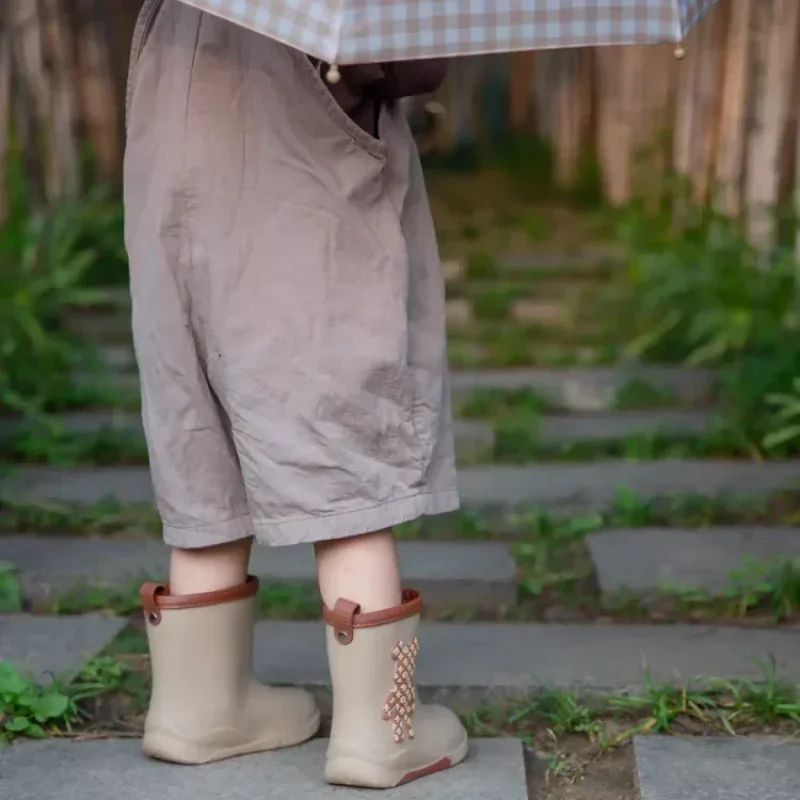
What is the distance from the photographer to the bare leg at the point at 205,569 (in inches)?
76.9

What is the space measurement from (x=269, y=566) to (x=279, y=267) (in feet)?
4.14

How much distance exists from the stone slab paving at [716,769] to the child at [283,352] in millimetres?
302

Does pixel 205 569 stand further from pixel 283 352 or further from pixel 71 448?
pixel 71 448

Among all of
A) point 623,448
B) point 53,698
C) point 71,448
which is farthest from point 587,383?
point 53,698

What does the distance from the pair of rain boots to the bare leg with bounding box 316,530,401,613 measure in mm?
21

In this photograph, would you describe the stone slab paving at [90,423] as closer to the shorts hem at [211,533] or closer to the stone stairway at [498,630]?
the stone stairway at [498,630]

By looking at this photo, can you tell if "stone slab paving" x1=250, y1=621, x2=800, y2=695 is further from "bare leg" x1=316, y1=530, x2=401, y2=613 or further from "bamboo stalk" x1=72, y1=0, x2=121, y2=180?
"bamboo stalk" x1=72, y1=0, x2=121, y2=180

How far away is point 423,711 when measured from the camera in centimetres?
201

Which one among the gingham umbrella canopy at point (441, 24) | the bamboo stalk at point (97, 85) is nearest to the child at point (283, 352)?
the gingham umbrella canopy at point (441, 24)

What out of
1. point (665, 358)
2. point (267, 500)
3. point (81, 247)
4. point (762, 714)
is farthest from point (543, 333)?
point (267, 500)

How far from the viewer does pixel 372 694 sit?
1851mm

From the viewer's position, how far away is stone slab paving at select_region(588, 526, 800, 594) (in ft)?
9.05

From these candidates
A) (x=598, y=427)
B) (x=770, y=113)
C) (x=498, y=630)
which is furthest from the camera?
(x=770, y=113)

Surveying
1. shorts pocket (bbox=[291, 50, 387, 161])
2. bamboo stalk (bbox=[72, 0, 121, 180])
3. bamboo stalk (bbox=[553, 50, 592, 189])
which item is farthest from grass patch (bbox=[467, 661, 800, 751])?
bamboo stalk (bbox=[553, 50, 592, 189])
